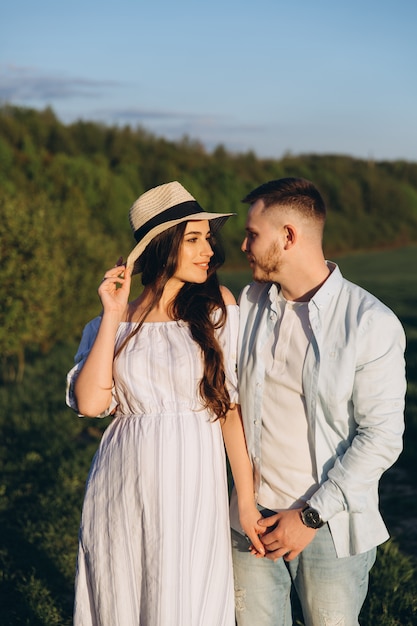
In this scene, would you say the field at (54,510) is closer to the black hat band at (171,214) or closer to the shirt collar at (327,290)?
the shirt collar at (327,290)

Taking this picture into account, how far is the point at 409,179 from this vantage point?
80.3 meters

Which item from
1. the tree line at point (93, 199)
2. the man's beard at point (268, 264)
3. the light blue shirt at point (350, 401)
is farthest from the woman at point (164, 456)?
the tree line at point (93, 199)

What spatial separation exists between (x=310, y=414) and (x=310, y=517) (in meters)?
0.37

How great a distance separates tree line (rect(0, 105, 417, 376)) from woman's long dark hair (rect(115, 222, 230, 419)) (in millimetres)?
9794

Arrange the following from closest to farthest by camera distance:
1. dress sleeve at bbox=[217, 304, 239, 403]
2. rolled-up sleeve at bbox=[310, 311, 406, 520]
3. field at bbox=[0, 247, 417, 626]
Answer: rolled-up sleeve at bbox=[310, 311, 406, 520] → dress sleeve at bbox=[217, 304, 239, 403] → field at bbox=[0, 247, 417, 626]

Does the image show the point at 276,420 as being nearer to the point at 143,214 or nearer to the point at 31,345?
the point at 143,214

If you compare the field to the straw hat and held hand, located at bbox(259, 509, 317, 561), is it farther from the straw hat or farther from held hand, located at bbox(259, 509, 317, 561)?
the straw hat

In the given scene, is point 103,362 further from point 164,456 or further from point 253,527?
point 253,527

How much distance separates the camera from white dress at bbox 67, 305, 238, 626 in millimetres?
3148

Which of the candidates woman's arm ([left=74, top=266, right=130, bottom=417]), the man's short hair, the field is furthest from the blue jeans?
the field

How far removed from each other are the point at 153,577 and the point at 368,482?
0.90m

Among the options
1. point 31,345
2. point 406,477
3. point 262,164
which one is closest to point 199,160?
point 262,164

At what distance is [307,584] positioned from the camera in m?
3.13

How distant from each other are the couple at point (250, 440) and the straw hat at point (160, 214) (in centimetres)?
1
